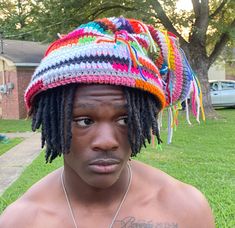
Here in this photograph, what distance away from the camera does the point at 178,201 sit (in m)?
Answer: 1.62

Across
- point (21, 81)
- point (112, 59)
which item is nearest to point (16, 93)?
point (21, 81)

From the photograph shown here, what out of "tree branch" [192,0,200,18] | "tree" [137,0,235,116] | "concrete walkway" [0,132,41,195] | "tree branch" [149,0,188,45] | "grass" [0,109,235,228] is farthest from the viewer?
"tree branch" [192,0,200,18]

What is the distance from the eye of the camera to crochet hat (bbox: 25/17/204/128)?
1397mm

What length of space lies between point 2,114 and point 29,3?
602 cm

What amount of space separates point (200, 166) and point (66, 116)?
5.57m

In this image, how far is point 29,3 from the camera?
15422 millimetres

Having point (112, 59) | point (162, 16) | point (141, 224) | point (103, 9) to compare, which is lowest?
point (141, 224)

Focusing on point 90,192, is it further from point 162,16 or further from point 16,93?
point 16,93

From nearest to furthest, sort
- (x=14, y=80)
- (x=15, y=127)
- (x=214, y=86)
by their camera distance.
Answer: (x=15, y=127), (x=14, y=80), (x=214, y=86)

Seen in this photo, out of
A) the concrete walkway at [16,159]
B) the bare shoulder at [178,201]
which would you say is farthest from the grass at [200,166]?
the bare shoulder at [178,201]

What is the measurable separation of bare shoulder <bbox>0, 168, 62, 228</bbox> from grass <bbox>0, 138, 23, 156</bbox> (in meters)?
8.37

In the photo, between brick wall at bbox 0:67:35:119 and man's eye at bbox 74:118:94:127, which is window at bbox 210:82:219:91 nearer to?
brick wall at bbox 0:67:35:119

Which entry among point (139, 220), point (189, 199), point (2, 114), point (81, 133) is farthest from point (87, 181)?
point (2, 114)

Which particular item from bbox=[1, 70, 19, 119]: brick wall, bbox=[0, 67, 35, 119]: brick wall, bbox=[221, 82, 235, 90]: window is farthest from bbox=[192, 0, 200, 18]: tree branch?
bbox=[1, 70, 19, 119]: brick wall
